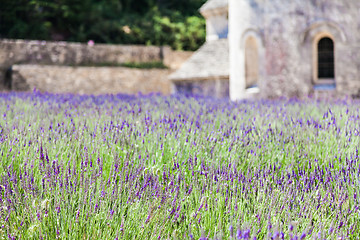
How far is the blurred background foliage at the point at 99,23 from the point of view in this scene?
22297 mm

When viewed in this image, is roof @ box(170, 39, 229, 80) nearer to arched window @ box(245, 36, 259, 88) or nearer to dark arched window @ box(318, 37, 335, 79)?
arched window @ box(245, 36, 259, 88)

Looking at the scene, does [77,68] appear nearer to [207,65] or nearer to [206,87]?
[207,65]

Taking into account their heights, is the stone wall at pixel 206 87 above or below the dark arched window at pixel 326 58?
below

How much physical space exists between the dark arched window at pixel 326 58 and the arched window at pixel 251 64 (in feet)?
6.92

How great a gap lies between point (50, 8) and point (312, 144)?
23683 millimetres

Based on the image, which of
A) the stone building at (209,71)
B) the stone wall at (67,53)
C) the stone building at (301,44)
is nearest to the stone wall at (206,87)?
the stone building at (209,71)

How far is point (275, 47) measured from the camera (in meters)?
13.5

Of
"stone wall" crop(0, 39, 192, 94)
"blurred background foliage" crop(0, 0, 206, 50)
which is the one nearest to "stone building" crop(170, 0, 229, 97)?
"stone wall" crop(0, 39, 192, 94)

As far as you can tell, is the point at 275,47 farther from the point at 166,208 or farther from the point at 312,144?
the point at 166,208

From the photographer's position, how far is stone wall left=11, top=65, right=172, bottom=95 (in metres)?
17.6

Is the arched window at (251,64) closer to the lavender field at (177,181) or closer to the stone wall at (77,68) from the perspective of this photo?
the stone wall at (77,68)

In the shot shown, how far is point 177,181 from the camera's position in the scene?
92.4 inches

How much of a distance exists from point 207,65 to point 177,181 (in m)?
16.1

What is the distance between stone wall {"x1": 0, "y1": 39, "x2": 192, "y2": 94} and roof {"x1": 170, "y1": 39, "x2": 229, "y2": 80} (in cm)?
230
